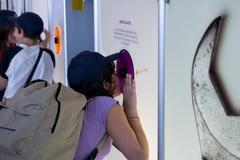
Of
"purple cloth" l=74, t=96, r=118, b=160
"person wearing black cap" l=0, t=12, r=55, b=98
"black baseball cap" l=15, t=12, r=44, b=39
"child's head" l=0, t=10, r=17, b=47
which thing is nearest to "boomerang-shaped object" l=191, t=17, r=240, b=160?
"purple cloth" l=74, t=96, r=118, b=160

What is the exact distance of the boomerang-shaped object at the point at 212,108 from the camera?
1435mm

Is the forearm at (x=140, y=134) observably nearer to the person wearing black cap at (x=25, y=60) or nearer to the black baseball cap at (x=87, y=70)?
the black baseball cap at (x=87, y=70)

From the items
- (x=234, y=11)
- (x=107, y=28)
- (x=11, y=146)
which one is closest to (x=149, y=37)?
(x=107, y=28)

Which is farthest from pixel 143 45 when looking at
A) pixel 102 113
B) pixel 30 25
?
pixel 30 25

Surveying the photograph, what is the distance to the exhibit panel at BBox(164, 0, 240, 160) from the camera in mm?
1414

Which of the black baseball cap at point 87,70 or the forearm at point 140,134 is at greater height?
the black baseball cap at point 87,70

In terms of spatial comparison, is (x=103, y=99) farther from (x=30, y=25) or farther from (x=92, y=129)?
(x=30, y=25)

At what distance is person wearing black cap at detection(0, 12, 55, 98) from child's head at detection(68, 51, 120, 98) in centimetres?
107

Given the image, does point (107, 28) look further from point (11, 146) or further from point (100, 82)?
point (11, 146)

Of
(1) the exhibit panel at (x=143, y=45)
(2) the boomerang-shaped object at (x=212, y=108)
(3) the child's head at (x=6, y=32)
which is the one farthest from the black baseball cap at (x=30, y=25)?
(2) the boomerang-shaped object at (x=212, y=108)

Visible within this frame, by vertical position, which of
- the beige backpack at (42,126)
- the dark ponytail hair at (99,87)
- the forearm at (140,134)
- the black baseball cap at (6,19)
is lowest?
the forearm at (140,134)

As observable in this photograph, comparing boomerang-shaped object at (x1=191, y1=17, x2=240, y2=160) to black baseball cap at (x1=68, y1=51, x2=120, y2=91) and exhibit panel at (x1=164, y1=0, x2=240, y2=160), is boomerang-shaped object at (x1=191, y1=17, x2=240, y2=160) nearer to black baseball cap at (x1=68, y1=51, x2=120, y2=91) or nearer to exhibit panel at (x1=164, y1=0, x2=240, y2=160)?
exhibit panel at (x1=164, y1=0, x2=240, y2=160)

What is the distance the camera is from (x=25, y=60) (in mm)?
2789

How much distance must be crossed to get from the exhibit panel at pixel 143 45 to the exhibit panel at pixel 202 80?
0.69 feet
